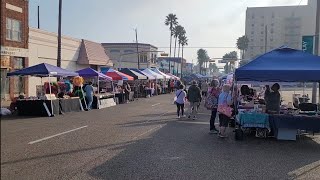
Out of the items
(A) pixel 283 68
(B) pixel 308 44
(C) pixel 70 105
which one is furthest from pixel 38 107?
(B) pixel 308 44

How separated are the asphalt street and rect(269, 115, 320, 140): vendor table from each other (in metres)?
0.28

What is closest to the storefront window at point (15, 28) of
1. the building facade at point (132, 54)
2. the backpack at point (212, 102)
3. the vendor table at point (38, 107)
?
the vendor table at point (38, 107)

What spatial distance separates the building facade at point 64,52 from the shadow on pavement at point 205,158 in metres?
24.4

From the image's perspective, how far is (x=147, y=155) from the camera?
368 inches

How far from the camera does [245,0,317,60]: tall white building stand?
471ft

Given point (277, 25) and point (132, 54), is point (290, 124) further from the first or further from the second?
point (277, 25)

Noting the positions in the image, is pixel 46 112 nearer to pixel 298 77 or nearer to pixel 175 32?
pixel 298 77

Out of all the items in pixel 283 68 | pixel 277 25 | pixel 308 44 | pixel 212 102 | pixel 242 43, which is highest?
pixel 277 25

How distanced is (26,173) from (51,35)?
3244 centimetres

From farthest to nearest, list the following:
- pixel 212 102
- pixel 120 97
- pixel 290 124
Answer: pixel 120 97 → pixel 212 102 → pixel 290 124

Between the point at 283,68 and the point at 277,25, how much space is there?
143 metres

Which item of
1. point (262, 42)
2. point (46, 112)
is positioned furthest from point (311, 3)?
point (46, 112)

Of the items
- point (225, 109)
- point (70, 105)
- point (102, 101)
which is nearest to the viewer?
point (225, 109)

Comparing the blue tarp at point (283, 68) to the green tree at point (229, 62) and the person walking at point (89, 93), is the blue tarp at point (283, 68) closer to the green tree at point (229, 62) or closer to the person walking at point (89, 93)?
the person walking at point (89, 93)
